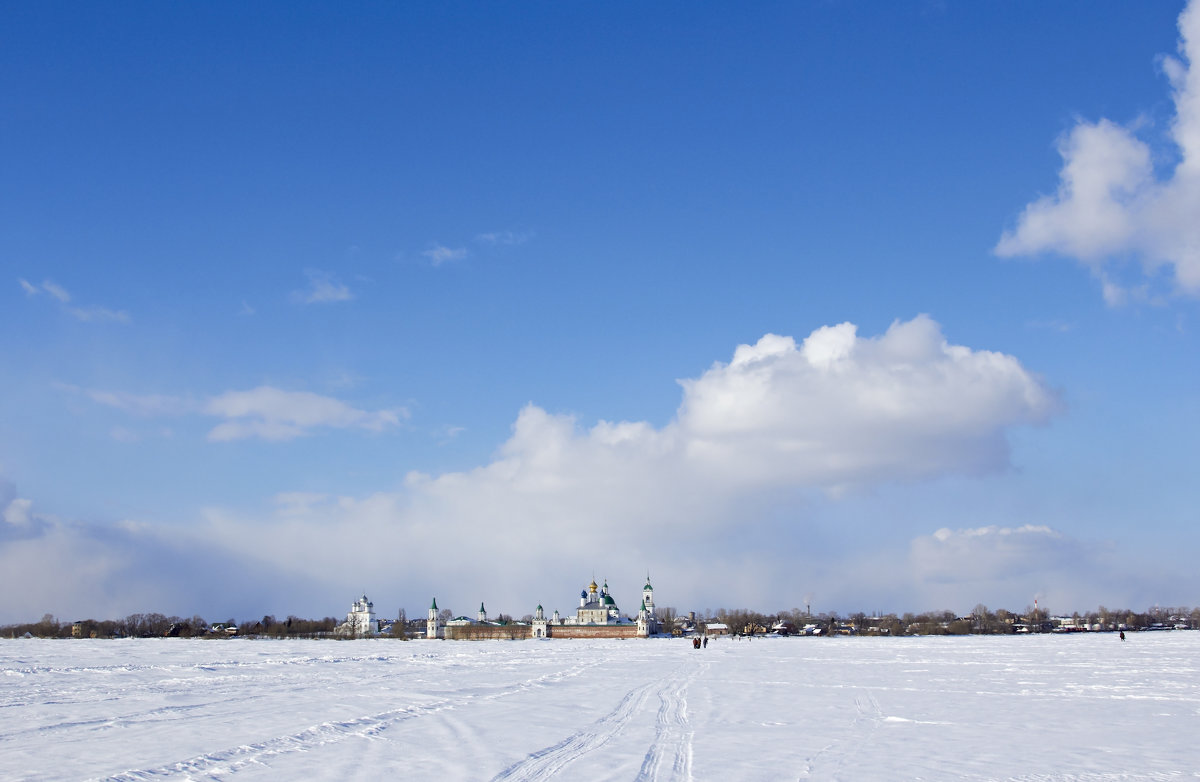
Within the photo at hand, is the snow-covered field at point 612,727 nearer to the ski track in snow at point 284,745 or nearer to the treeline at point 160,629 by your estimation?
the ski track in snow at point 284,745

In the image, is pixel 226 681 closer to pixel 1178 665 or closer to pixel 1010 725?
pixel 1010 725

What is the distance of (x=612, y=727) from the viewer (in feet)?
55.5

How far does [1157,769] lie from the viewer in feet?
42.2

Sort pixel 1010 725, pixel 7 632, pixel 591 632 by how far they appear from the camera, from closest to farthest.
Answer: pixel 1010 725
pixel 591 632
pixel 7 632

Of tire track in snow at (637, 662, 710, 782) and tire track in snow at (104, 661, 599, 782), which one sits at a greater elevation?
tire track in snow at (104, 661, 599, 782)

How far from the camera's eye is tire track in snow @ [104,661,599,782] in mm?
12664

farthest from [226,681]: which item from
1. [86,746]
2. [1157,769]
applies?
[1157,769]

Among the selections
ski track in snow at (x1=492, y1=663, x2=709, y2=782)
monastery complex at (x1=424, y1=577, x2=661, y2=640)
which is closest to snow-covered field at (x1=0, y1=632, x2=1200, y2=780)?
ski track in snow at (x1=492, y1=663, x2=709, y2=782)

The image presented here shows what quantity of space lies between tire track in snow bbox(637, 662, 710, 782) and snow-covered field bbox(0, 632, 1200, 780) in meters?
0.06

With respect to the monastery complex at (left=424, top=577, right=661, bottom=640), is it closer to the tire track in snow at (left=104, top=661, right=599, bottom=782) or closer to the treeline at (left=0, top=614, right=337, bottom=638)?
the treeline at (left=0, top=614, right=337, bottom=638)

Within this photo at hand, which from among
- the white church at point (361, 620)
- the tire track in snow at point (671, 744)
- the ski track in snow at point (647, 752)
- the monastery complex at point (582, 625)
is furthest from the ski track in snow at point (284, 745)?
the white church at point (361, 620)

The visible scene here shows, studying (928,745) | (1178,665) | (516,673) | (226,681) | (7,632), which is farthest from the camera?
(7,632)

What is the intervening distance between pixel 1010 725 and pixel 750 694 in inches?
310

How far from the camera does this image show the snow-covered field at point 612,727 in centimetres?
1288
